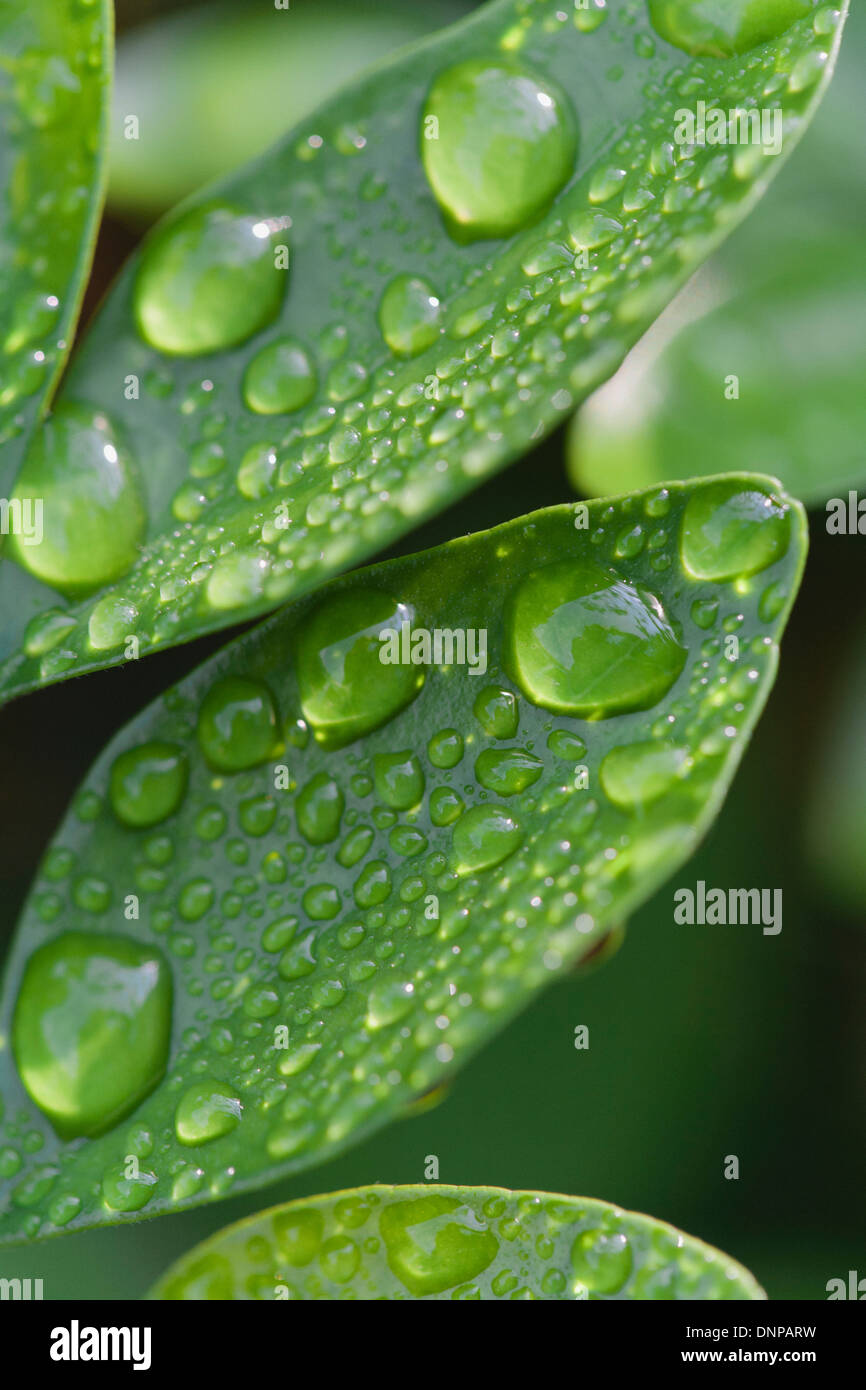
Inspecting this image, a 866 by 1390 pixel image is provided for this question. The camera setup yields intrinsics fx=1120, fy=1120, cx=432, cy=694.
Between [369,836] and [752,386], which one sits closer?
[369,836]

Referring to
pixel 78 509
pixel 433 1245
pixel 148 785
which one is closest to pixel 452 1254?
pixel 433 1245

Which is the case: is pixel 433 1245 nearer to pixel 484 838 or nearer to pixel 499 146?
pixel 484 838

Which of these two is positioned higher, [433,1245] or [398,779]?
[398,779]

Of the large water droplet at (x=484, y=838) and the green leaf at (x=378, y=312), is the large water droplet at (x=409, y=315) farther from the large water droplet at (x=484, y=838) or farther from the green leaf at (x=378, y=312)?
the large water droplet at (x=484, y=838)

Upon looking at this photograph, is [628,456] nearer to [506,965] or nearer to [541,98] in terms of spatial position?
[541,98]

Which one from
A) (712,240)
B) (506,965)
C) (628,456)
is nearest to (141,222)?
(628,456)

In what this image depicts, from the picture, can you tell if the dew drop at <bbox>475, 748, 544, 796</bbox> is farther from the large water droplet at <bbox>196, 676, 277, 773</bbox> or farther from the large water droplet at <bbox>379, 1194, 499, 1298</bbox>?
the large water droplet at <bbox>379, 1194, 499, 1298</bbox>
